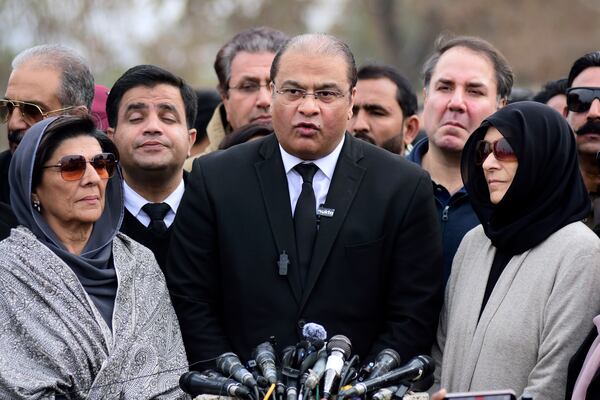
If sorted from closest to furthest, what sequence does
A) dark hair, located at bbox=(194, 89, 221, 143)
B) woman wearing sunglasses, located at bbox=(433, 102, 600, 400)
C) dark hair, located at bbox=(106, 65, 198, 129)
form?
woman wearing sunglasses, located at bbox=(433, 102, 600, 400) < dark hair, located at bbox=(106, 65, 198, 129) < dark hair, located at bbox=(194, 89, 221, 143)

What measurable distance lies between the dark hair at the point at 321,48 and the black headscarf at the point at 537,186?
2.86 ft

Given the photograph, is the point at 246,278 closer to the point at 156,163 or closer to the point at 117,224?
the point at 117,224

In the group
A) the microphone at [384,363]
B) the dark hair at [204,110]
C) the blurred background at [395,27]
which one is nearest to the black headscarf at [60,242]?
the microphone at [384,363]

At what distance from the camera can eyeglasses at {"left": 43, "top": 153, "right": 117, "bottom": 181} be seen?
6.32 meters

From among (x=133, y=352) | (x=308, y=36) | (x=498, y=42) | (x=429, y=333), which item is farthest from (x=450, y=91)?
(x=498, y=42)

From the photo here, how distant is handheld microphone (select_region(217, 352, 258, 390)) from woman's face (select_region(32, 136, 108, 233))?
1266mm

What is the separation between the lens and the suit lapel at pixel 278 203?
21.0ft

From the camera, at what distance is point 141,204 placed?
732 centimetres

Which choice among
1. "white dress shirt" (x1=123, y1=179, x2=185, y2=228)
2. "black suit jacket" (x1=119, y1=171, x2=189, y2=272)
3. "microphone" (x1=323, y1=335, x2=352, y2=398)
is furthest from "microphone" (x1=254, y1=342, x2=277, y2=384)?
"white dress shirt" (x1=123, y1=179, x2=185, y2=228)

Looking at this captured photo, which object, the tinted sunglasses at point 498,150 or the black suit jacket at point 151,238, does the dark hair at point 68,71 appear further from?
the tinted sunglasses at point 498,150

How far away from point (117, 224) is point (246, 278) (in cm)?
73

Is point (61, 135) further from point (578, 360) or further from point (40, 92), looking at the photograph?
point (578, 360)

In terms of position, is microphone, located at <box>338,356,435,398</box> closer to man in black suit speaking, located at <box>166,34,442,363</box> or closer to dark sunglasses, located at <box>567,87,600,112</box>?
man in black suit speaking, located at <box>166,34,442,363</box>

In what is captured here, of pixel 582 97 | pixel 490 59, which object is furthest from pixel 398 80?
pixel 582 97
